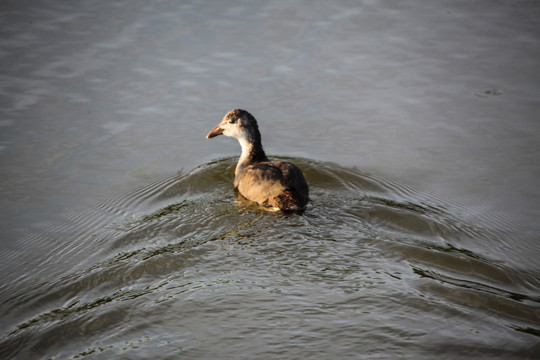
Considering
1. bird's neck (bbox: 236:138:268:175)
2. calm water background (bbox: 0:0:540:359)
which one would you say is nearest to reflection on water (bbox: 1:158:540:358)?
calm water background (bbox: 0:0:540:359)

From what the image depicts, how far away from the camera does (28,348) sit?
4.84 meters

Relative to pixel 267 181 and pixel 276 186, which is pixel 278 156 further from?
pixel 276 186

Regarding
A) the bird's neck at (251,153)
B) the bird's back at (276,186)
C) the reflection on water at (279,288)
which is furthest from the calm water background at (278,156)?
the bird's neck at (251,153)

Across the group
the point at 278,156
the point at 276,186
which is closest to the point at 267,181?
the point at 276,186

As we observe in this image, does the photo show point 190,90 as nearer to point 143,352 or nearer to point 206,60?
point 206,60

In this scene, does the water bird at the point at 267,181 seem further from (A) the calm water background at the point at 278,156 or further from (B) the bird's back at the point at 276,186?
(A) the calm water background at the point at 278,156

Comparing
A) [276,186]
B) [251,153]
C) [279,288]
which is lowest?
[279,288]

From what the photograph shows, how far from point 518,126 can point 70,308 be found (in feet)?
25.4

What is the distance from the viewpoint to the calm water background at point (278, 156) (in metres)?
5.06

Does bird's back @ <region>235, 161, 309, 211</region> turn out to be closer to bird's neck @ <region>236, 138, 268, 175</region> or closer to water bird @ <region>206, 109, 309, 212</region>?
water bird @ <region>206, 109, 309, 212</region>

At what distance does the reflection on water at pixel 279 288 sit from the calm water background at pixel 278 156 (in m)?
0.03

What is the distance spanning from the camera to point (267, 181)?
7.59 m

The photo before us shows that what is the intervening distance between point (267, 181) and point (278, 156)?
1677 mm

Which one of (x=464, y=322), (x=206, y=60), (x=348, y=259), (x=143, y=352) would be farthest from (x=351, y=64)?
(x=143, y=352)
